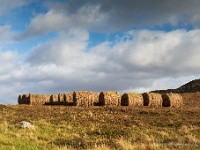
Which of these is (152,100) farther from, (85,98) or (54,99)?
(54,99)

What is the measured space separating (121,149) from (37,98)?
27567 millimetres

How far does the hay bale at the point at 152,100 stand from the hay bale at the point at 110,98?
9.61 ft

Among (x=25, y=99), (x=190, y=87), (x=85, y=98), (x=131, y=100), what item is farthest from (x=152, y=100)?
(x=190, y=87)

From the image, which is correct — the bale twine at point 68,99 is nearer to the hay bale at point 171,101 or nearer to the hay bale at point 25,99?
the hay bale at point 25,99

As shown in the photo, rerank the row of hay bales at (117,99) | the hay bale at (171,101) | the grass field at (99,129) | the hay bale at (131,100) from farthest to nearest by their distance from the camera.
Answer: the hay bale at (171,101) → the hay bale at (131,100) → the row of hay bales at (117,99) → the grass field at (99,129)

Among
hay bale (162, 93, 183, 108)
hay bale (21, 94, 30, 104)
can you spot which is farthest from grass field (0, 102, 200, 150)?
hay bale (162, 93, 183, 108)

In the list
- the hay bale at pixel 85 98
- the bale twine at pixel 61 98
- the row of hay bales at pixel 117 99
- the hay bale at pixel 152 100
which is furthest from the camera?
the bale twine at pixel 61 98

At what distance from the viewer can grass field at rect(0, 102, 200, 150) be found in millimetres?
20375

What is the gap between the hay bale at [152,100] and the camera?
135 feet

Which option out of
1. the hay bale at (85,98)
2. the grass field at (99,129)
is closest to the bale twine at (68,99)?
the hay bale at (85,98)

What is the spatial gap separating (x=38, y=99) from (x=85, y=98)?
7.61 metres

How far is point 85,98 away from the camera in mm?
40312

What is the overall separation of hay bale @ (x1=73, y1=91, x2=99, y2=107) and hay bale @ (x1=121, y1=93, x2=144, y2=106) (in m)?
2.89

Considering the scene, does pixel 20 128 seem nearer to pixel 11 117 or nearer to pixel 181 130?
pixel 11 117
